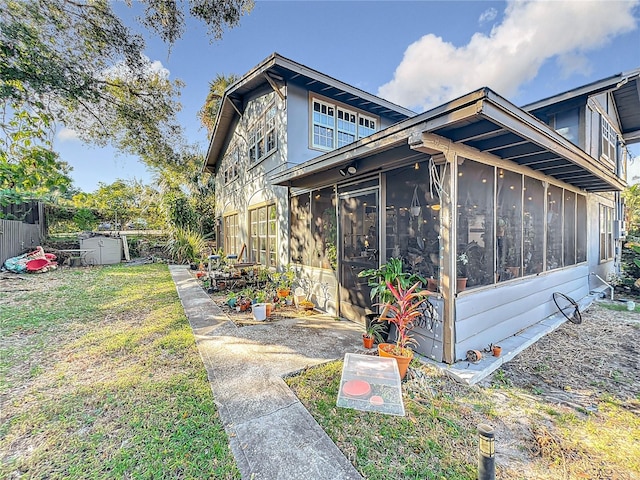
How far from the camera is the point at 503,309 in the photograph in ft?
13.8

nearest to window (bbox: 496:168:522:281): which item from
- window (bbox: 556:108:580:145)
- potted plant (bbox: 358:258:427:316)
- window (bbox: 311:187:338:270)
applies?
potted plant (bbox: 358:258:427:316)

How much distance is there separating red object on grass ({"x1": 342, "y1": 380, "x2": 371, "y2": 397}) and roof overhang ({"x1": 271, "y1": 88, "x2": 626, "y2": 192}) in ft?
8.43

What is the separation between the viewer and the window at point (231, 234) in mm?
11477

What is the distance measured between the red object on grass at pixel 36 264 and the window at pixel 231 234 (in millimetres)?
6342

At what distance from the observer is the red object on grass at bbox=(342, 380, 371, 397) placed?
8.79ft

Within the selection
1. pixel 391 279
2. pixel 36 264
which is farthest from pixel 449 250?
pixel 36 264

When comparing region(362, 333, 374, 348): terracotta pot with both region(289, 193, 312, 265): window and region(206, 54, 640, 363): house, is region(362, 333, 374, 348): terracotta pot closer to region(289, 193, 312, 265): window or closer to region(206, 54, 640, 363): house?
region(206, 54, 640, 363): house

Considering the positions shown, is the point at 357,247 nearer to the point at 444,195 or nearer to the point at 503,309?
the point at 444,195

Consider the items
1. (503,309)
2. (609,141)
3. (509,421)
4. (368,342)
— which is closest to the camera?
(509,421)

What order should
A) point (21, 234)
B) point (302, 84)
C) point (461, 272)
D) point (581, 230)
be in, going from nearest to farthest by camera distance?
1. point (461, 272)
2. point (302, 84)
3. point (581, 230)
4. point (21, 234)

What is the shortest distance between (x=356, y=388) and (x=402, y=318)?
104 cm

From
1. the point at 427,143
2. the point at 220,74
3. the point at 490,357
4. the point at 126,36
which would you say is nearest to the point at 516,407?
the point at 490,357

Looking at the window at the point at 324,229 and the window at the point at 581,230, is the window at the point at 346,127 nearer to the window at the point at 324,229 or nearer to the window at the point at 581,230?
the window at the point at 324,229

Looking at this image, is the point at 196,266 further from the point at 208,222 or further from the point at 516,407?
the point at 516,407
